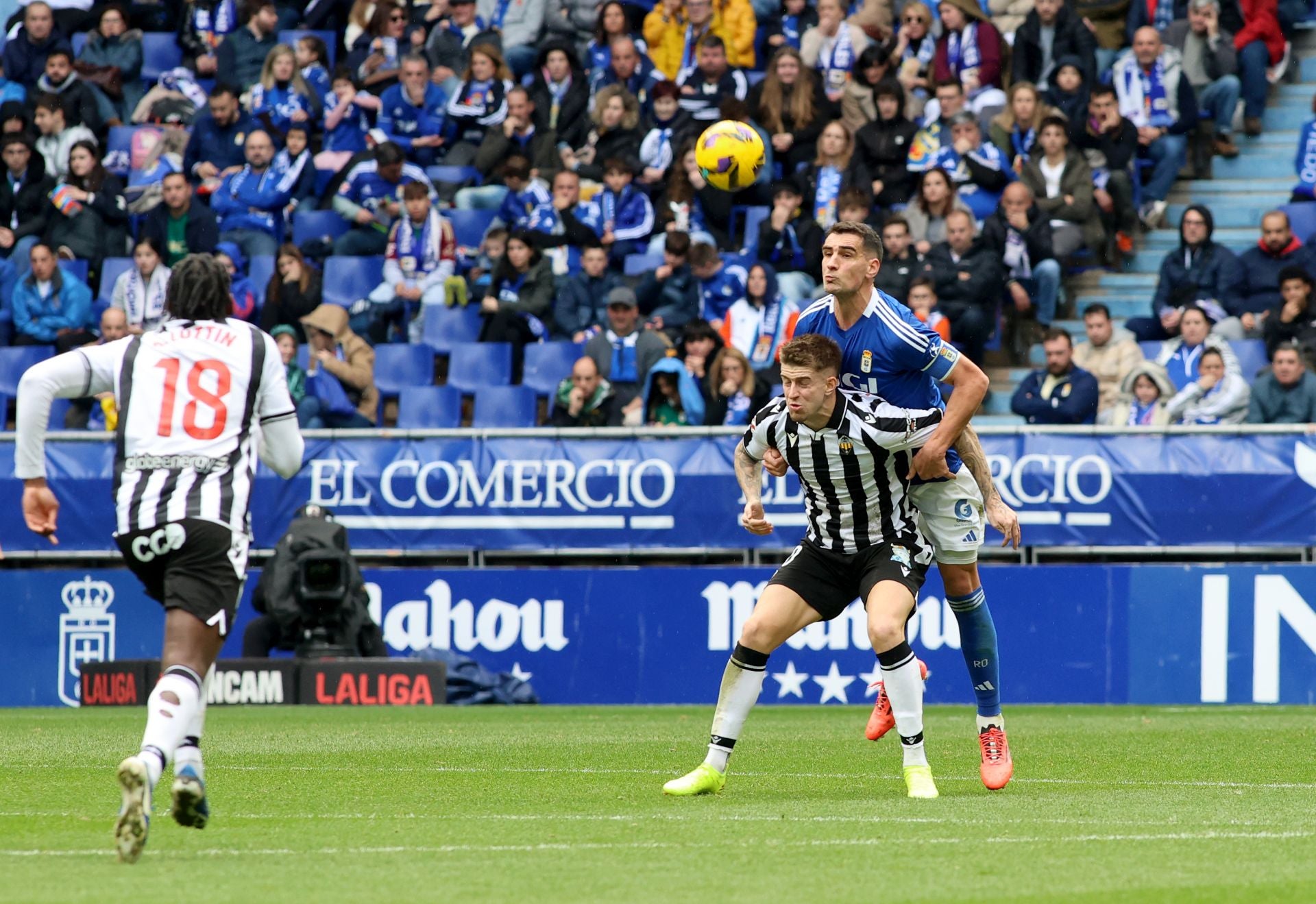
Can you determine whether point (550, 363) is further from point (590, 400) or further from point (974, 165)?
point (974, 165)

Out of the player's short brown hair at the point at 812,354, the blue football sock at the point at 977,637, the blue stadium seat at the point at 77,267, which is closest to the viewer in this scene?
the player's short brown hair at the point at 812,354

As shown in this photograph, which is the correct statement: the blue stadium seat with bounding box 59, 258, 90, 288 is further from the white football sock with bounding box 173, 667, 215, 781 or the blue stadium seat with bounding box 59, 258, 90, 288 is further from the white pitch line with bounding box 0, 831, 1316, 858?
the white pitch line with bounding box 0, 831, 1316, 858

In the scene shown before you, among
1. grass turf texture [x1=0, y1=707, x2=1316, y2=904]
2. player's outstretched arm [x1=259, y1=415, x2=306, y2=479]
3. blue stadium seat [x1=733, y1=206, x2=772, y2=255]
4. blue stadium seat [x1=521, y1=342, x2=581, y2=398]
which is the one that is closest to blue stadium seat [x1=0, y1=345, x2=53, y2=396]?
blue stadium seat [x1=521, y1=342, x2=581, y2=398]

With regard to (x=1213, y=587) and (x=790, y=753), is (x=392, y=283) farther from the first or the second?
(x=790, y=753)

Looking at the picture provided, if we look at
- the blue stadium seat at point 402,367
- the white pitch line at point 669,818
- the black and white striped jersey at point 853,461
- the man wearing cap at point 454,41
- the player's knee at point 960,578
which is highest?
the man wearing cap at point 454,41

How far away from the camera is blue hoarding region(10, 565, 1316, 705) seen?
51.3 feet

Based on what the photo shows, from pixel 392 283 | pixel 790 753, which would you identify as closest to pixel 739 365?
pixel 392 283

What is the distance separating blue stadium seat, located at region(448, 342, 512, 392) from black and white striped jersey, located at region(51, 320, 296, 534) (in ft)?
40.8

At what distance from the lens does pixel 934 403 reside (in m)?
8.64

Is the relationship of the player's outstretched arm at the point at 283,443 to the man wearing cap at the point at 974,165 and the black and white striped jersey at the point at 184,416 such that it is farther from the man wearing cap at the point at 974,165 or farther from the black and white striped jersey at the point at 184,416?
the man wearing cap at the point at 974,165

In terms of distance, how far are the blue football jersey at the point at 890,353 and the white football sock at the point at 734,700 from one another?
3.82ft

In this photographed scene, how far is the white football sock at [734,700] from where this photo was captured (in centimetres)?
828

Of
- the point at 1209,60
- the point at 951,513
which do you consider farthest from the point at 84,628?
the point at 1209,60

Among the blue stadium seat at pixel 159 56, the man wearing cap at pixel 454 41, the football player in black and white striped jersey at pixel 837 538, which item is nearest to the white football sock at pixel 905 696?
the football player in black and white striped jersey at pixel 837 538
